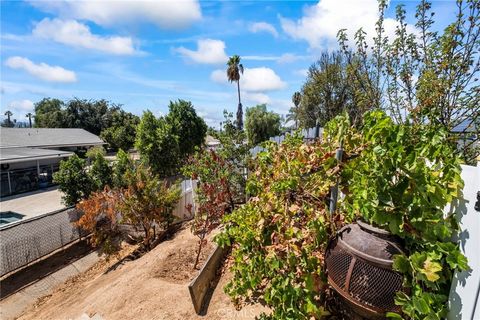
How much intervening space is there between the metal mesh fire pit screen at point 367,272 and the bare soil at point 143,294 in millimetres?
1880

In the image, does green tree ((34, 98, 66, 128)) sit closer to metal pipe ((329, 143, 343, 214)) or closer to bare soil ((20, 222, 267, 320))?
bare soil ((20, 222, 267, 320))

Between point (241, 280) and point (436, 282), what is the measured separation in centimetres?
170

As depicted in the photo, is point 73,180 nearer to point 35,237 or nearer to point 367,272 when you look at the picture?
point 35,237

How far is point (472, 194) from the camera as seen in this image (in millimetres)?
1762

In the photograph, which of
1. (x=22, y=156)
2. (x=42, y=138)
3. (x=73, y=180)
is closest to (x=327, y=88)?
(x=73, y=180)

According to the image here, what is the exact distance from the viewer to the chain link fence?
24.6ft

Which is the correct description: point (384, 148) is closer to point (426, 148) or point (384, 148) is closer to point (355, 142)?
point (426, 148)

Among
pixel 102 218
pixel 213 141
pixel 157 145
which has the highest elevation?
pixel 157 145

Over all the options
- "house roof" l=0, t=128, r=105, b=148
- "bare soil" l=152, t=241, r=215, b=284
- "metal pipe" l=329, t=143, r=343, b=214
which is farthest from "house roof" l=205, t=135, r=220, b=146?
"house roof" l=0, t=128, r=105, b=148

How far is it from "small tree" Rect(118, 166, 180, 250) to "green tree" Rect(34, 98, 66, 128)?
38378 mm

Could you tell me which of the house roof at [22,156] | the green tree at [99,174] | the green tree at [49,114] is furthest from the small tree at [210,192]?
the green tree at [49,114]

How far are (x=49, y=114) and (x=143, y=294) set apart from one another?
146ft

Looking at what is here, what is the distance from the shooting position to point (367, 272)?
205 cm

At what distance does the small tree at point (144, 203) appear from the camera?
8.11 meters
